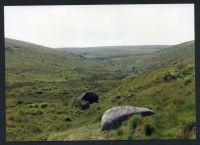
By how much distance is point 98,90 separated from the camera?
21.3 metres

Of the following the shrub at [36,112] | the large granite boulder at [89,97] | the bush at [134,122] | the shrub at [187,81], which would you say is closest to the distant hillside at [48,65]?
the large granite boulder at [89,97]

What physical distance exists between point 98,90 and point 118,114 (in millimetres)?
1183

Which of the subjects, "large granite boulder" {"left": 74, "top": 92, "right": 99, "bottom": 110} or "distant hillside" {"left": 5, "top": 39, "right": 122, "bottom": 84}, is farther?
"distant hillside" {"left": 5, "top": 39, "right": 122, "bottom": 84}

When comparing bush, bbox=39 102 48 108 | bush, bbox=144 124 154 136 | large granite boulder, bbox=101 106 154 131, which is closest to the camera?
bush, bbox=144 124 154 136

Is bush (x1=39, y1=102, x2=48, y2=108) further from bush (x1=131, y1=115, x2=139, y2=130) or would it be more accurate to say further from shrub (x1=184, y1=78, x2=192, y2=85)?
shrub (x1=184, y1=78, x2=192, y2=85)

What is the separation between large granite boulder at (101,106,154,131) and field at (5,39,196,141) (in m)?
0.21

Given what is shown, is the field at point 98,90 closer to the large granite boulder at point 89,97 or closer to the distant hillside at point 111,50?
the distant hillside at point 111,50

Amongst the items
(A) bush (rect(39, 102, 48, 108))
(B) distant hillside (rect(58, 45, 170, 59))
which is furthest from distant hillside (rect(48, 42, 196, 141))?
(A) bush (rect(39, 102, 48, 108))

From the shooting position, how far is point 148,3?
65.2 ft

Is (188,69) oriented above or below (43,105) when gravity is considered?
above

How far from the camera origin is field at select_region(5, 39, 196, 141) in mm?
20484

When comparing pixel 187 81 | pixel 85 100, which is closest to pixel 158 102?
pixel 187 81

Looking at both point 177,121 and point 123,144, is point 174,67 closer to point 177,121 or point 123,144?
point 177,121

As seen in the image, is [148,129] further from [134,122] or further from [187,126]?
[187,126]
